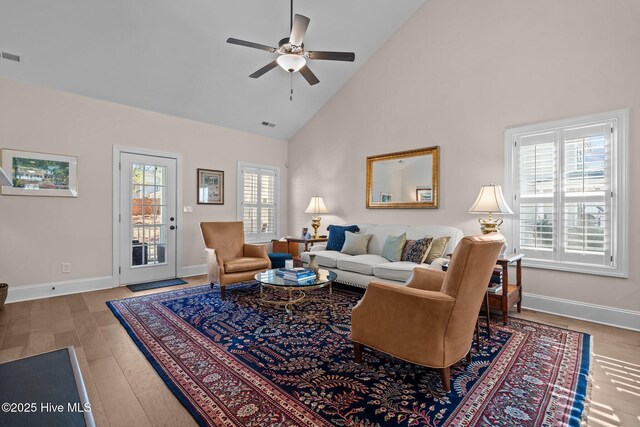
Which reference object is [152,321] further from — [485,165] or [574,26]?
[574,26]

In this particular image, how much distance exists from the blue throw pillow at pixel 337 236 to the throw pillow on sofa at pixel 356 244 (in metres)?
0.18

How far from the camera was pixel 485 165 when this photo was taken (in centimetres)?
402

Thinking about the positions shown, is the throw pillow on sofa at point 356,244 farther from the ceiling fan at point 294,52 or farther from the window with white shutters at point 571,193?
the ceiling fan at point 294,52

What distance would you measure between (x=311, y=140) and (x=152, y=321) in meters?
4.35

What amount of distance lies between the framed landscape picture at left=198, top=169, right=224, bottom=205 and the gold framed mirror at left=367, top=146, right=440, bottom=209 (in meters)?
2.73

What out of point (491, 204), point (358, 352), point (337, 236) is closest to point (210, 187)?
point (337, 236)

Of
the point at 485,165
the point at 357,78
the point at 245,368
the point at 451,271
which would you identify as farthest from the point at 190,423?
the point at 357,78

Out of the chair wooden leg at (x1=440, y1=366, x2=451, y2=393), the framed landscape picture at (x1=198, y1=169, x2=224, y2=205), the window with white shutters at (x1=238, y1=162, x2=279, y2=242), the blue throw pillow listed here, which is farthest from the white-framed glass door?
the chair wooden leg at (x1=440, y1=366, x2=451, y2=393)

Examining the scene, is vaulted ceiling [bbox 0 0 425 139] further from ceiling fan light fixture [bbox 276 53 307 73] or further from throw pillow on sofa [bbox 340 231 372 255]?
throw pillow on sofa [bbox 340 231 372 255]

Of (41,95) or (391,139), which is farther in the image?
(391,139)

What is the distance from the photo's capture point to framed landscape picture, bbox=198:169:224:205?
18.2 ft

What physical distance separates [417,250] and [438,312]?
2.14 metres

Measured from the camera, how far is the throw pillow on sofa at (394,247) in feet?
13.6

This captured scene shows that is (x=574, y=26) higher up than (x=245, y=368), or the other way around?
(x=574, y=26)
